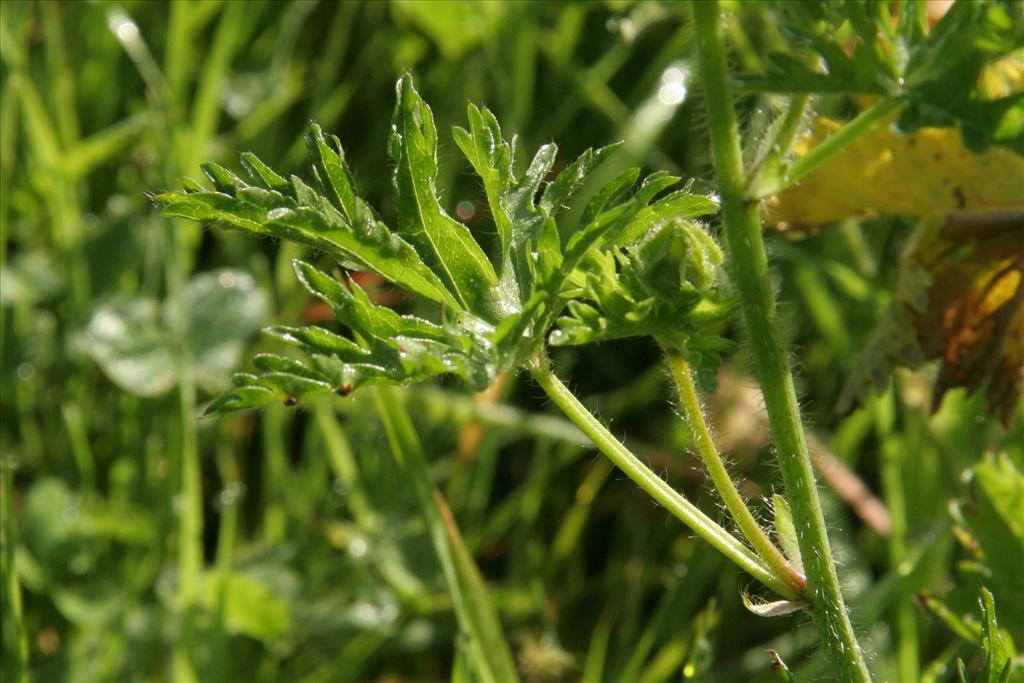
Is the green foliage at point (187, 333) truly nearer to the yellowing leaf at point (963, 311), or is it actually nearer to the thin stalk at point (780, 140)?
the yellowing leaf at point (963, 311)

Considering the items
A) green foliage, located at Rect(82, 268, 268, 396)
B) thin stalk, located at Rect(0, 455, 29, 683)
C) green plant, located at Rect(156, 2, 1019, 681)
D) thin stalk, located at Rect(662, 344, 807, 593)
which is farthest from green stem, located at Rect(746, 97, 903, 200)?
green foliage, located at Rect(82, 268, 268, 396)

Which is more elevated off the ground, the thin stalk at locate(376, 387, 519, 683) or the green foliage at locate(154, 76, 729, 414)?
the green foliage at locate(154, 76, 729, 414)

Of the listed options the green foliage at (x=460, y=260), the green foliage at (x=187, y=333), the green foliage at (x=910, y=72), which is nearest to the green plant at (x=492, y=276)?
the green foliage at (x=460, y=260)

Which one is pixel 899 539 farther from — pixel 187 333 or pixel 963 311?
pixel 187 333

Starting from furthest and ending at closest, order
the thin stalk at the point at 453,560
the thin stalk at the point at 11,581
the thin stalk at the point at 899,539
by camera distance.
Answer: the thin stalk at the point at 899,539, the thin stalk at the point at 453,560, the thin stalk at the point at 11,581

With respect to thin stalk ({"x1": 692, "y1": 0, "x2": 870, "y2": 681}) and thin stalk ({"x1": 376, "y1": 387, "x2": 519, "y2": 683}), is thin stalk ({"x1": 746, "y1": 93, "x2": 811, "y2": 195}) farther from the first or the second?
thin stalk ({"x1": 376, "y1": 387, "x2": 519, "y2": 683})

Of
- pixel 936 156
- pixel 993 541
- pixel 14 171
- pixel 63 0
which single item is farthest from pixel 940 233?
pixel 63 0

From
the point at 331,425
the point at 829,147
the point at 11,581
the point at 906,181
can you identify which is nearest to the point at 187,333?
the point at 331,425
